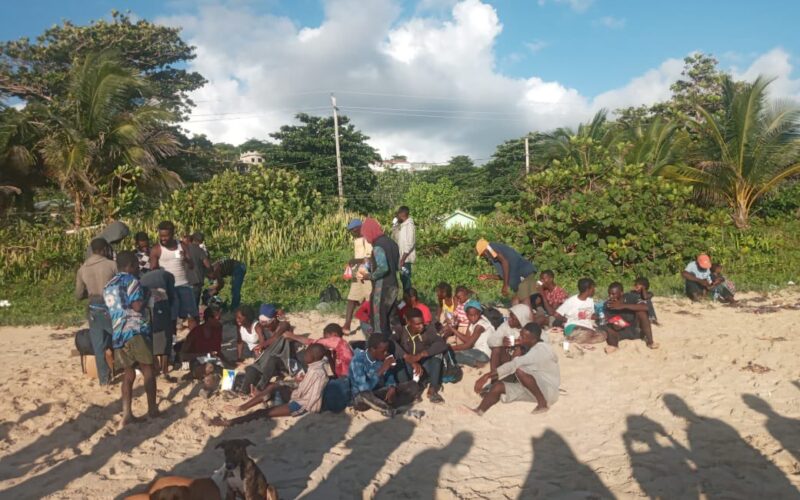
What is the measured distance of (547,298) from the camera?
348 inches

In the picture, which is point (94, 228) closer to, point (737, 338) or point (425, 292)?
point (425, 292)

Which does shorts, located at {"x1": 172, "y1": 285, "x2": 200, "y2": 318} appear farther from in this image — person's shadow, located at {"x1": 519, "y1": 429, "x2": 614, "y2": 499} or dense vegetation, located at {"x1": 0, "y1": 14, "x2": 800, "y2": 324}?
person's shadow, located at {"x1": 519, "y1": 429, "x2": 614, "y2": 499}

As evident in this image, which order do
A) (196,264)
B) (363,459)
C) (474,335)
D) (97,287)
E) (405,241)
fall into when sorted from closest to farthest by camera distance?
(363,459) → (97,287) → (474,335) → (196,264) → (405,241)

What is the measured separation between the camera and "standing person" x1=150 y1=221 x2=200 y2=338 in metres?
7.65

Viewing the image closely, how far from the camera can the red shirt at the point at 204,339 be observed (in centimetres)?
713

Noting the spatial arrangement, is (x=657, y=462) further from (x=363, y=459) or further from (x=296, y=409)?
(x=296, y=409)

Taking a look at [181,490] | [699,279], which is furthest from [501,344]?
[699,279]

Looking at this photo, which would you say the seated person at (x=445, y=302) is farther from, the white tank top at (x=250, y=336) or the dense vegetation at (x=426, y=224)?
the dense vegetation at (x=426, y=224)

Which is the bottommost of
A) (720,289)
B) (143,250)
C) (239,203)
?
(720,289)

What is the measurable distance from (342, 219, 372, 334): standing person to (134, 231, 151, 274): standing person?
254cm

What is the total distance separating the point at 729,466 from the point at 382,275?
12.5ft

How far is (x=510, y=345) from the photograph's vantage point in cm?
651

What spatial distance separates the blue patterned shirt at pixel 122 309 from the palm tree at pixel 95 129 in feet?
36.7

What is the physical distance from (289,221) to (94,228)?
5.03m
